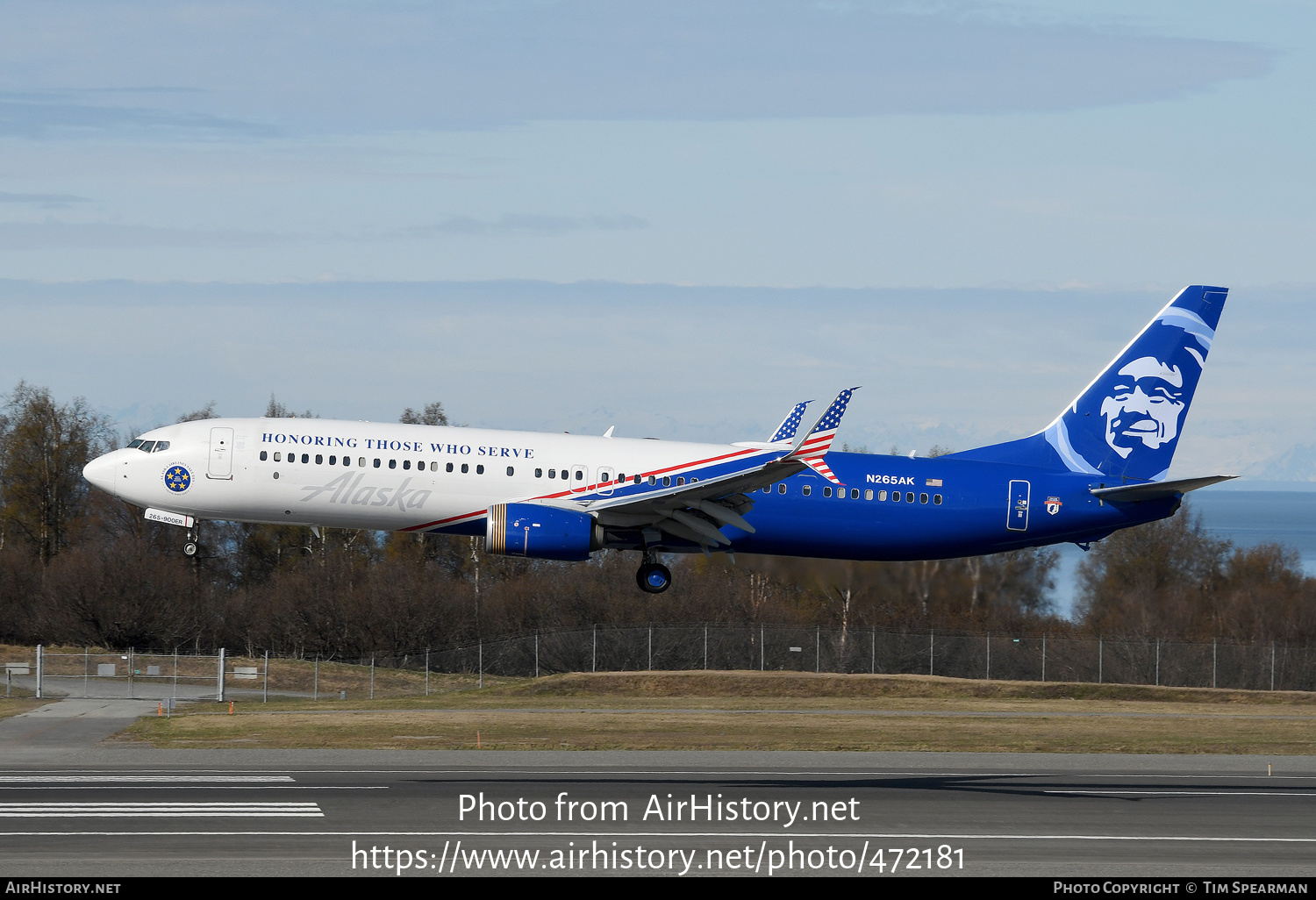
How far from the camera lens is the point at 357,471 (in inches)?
1507

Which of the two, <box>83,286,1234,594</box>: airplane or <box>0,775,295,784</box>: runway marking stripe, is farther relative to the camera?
<box>83,286,1234,594</box>: airplane

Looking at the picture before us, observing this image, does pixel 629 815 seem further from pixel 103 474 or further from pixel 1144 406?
pixel 1144 406

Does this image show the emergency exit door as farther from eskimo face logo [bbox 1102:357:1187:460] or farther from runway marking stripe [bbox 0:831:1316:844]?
runway marking stripe [bbox 0:831:1316:844]

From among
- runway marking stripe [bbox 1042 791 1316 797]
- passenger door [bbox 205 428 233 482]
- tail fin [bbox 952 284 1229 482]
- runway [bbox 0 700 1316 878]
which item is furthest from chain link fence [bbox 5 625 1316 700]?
runway marking stripe [bbox 1042 791 1316 797]

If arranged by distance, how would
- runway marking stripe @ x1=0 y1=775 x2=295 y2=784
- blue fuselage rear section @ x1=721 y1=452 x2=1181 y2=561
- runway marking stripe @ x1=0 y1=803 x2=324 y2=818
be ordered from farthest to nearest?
blue fuselage rear section @ x1=721 y1=452 x2=1181 y2=561 → runway marking stripe @ x1=0 y1=775 x2=295 y2=784 → runway marking stripe @ x1=0 y1=803 x2=324 y2=818

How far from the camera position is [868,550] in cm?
4103

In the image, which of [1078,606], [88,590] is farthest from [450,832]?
[1078,606]

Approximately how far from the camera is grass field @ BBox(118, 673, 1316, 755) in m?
37.1

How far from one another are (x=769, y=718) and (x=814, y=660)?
1612 centimetres

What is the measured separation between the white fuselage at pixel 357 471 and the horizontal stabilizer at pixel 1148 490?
11926 millimetres

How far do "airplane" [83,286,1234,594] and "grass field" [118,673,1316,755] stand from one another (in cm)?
488

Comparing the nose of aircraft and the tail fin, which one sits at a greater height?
the tail fin

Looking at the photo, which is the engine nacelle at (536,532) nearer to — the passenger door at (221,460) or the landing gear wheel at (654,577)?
the landing gear wheel at (654,577)

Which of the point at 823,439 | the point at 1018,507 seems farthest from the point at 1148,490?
the point at 823,439
